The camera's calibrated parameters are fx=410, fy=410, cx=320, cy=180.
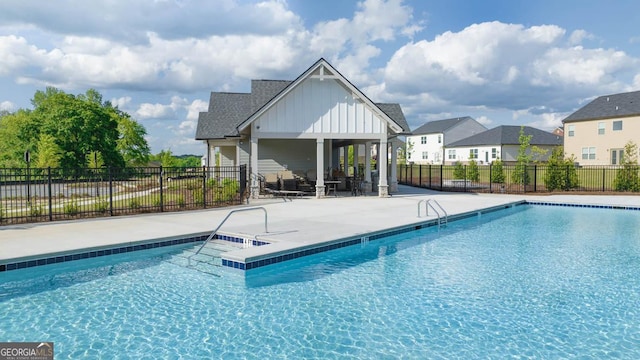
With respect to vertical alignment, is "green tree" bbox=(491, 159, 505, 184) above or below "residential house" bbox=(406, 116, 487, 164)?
below

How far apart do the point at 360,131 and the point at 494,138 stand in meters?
49.8

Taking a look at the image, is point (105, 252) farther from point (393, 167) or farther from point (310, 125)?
point (393, 167)

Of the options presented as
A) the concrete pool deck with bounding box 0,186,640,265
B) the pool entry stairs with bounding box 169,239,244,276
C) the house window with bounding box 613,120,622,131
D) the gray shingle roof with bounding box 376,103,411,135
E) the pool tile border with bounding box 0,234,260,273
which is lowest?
the pool entry stairs with bounding box 169,239,244,276

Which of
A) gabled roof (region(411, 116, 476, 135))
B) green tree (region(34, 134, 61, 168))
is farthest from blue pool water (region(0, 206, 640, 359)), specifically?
gabled roof (region(411, 116, 476, 135))

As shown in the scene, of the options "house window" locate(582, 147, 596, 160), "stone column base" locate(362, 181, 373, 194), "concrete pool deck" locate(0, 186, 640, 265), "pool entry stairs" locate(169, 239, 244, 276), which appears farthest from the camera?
"house window" locate(582, 147, 596, 160)

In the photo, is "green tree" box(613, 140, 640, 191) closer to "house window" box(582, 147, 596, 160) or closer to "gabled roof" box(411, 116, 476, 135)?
"house window" box(582, 147, 596, 160)

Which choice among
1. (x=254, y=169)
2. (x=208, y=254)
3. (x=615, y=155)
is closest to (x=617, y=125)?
(x=615, y=155)

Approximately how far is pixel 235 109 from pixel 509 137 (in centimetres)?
4975

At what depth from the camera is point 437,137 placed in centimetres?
7806

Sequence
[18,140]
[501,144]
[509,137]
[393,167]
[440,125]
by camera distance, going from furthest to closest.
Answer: [440,125], [509,137], [501,144], [18,140], [393,167]

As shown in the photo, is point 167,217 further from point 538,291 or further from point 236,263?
point 538,291

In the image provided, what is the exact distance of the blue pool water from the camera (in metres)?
5.26

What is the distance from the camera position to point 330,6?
2119cm

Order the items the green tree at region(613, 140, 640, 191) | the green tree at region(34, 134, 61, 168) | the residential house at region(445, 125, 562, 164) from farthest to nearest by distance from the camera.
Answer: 1. the residential house at region(445, 125, 562, 164)
2. the green tree at region(34, 134, 61, 168)
3. the green tree at region(613, 140, 640, 191)
